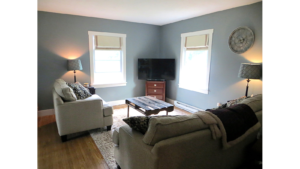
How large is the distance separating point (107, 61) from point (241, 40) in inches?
129

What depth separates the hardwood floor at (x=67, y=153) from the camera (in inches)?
91.2

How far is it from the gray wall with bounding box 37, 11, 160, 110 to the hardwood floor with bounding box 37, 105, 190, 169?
52.5 inches

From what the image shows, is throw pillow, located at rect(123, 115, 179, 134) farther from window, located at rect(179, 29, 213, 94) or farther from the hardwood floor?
window, located at rect(179, 29, 213, 94)

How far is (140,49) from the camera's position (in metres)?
5.23

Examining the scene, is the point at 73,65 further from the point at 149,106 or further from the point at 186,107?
the point at 186,107

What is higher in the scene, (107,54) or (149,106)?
(107,54)

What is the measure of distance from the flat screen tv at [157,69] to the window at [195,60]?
32cm

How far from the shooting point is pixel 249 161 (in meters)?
2.13

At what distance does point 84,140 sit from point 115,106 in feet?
6.61

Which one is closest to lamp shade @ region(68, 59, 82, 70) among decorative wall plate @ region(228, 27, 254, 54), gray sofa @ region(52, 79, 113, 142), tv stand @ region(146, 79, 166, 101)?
gray sofa @ region(52, 79, 113, 142)

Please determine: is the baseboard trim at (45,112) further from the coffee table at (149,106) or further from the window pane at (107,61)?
the coffee table at (149,106)

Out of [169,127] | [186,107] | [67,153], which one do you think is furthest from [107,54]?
[169,127]
